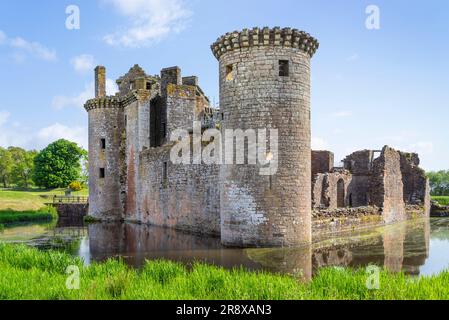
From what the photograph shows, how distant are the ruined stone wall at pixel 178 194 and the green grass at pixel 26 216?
9.55m

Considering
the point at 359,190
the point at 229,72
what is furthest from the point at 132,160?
the point at 359,190

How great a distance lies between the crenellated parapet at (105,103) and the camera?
99.2ft

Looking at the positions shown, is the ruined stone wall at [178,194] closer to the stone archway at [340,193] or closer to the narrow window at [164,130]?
the narrow window at [164,130]

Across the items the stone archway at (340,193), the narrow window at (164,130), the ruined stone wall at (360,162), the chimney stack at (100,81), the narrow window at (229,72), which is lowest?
the stone archway at (340,193)

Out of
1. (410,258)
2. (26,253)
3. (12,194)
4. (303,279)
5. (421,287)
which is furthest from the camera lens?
(12,194)

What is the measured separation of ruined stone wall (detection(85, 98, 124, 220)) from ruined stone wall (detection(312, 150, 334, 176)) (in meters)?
14.2

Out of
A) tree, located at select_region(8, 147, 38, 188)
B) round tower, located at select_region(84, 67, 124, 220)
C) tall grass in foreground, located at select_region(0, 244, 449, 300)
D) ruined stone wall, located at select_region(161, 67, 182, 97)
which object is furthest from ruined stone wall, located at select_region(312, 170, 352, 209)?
tree, located at select_region(8, 147, 38, 188)

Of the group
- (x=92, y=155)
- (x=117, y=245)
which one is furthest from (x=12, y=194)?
(x=117, y=245)

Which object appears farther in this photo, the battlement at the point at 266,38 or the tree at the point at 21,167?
the tree at the point at 21,167

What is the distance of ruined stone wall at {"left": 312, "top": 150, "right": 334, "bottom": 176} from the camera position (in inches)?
1291

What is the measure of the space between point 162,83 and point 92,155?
22.7 ft

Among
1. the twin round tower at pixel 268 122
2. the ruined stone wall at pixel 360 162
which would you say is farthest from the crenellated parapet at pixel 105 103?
the ruined stone wall at pixel 360 162
